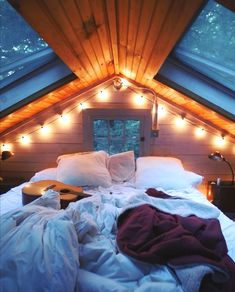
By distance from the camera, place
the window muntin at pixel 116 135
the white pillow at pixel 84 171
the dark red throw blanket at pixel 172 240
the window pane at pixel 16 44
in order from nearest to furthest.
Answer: the dark red throw blanket at pixel 172 240 < the window pane at pixel 16 44 < the white pillow at pixel 84 171 < the window muntin at pixel 116 135

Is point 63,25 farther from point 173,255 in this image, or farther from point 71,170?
point 71,170

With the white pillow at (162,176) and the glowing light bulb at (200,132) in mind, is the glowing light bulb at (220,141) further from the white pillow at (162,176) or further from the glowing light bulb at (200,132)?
the white pillow at (162,176)

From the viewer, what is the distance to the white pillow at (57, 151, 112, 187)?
2.59m

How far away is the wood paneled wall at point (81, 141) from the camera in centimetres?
319

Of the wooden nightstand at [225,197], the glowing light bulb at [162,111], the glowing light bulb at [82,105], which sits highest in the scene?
the glowing light bulb at [82,105]

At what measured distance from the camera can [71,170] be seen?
2646 millimetres


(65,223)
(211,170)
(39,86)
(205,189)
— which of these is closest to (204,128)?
(211,170)

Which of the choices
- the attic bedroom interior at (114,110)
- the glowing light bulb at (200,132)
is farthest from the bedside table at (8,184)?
the glowing light bulb at (200,132)

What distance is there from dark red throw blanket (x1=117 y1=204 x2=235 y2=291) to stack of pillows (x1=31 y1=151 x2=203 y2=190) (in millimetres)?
1164

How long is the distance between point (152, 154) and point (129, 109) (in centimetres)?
68

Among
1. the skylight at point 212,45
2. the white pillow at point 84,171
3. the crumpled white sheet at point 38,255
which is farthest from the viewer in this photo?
the white pillow at point 84,171

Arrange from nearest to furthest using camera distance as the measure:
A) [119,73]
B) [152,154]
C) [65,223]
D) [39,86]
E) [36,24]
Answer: [65,223], [36,24], [39,86], [119,73], [152,154]

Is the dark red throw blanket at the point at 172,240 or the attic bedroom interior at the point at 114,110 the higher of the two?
the attic bedroom interior at the point at 114,110

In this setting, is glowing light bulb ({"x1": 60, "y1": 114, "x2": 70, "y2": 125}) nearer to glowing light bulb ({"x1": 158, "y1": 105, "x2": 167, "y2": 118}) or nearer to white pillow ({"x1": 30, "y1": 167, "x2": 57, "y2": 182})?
white pillow ({"x1": 30, "y1": 167, "x2": 57, "y2": 182})
